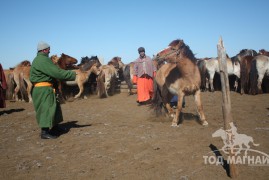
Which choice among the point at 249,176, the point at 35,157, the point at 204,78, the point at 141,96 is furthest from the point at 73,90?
the point at 249,176

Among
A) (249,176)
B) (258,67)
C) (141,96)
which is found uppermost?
(258,67)

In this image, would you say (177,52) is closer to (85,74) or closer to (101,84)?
(101,84)

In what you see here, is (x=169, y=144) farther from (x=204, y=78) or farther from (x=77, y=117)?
(x=204, y=78)

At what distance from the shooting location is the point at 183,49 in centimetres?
685

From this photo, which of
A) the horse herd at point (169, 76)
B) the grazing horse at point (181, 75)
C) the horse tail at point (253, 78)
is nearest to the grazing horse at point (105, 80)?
the horse herd at point (169, 76)

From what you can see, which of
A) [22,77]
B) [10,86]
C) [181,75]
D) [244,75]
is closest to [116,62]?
[22,77]

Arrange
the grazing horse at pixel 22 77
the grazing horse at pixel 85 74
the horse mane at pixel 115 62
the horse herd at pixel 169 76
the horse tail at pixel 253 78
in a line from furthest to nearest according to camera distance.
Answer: the horse mane at pixel 115 62, the grazing horse at pixel 85 74, the grazing horse at pixel 22 77, the horse tail at pixel 253 78, the horse herd at pixel 169 76

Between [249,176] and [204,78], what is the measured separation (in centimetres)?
1238

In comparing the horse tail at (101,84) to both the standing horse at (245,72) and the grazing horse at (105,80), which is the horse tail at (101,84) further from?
the standing horse at (245,72)

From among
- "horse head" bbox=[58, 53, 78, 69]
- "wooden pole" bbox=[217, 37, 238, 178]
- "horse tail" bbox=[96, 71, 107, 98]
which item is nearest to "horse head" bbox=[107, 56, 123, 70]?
"horse tail" bbox=[96, 71, 107, 98]

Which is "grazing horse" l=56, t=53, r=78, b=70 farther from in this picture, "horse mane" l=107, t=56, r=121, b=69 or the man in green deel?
the man in green deel

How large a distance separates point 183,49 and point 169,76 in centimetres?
77

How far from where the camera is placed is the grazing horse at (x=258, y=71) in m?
12.4

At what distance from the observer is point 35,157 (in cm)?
470
